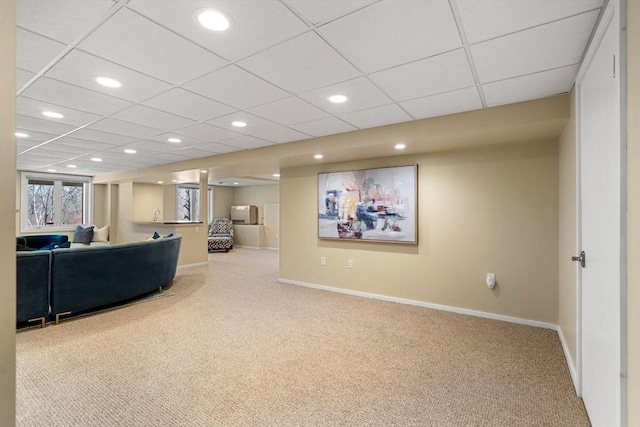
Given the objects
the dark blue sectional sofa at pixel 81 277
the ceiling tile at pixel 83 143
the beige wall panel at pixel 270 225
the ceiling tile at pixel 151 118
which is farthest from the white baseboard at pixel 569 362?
the beige wall panel at pixel 270 225

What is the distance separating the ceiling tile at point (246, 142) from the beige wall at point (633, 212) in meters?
3.53

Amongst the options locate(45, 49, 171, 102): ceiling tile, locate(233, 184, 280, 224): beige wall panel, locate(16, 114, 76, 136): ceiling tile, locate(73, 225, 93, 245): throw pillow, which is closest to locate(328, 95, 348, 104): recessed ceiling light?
locate(45, 49, 171, 102): ceiling tile

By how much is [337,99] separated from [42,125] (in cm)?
348

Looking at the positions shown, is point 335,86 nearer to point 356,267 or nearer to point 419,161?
point 419,161

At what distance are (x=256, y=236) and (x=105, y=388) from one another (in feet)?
26.9

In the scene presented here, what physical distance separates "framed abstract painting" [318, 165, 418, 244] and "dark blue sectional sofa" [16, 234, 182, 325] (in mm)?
2595

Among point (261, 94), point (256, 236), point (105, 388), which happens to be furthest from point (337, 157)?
point (256, 236)

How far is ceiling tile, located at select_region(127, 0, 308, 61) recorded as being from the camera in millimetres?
1486

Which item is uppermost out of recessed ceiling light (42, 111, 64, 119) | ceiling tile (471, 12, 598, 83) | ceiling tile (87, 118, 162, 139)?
ceiling tile (87, 118, 162, 139)

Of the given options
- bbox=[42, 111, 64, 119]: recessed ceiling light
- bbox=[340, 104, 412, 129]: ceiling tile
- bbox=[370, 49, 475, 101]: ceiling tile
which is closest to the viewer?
bbox=[370, 49, 475, 101]: ceiling tile

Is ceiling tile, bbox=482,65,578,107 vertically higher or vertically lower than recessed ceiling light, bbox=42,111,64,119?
lower

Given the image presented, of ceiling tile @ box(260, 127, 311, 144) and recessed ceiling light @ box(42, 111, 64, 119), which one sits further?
ceiling tile @ box(260, 127, 311, 144)

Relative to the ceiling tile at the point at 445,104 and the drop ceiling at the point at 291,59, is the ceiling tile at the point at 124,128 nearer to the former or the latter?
the drop ceiling at the point at 291,59

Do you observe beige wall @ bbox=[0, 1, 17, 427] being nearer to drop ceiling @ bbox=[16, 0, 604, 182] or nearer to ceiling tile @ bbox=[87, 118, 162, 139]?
drop ceiling @ bbox=[16, 0, 604, 182]
